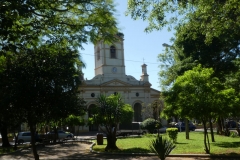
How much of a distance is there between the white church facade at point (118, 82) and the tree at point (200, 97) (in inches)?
1520

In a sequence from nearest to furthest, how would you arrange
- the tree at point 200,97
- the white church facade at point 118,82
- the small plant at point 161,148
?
the small plant at point 161,148 < the tree at point 200,97 < the white church facade at point 118,82

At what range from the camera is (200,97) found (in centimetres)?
1363

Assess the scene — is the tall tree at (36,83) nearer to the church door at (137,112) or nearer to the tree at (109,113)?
the tree at (109,113)

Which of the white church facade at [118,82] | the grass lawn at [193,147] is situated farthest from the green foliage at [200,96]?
the white church facade at [118,82]

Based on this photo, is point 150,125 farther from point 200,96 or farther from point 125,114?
point 200,96

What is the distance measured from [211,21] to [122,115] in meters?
9.25

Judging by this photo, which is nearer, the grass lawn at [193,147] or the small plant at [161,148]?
the small plant at [161,148]

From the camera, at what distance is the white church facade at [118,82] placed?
5288cm

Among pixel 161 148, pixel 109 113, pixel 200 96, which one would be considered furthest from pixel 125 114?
pixel 161 148

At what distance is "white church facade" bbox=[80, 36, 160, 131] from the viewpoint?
173 feet

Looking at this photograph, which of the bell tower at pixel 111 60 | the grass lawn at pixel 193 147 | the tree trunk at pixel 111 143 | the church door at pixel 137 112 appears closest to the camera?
the grass lawn at pixel 193 147

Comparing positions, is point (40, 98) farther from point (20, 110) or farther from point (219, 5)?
point (219, 5)

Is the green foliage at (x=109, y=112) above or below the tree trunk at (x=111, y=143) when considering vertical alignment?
above

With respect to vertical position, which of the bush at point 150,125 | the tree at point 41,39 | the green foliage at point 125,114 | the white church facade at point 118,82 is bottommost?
the bush at point 150,125
